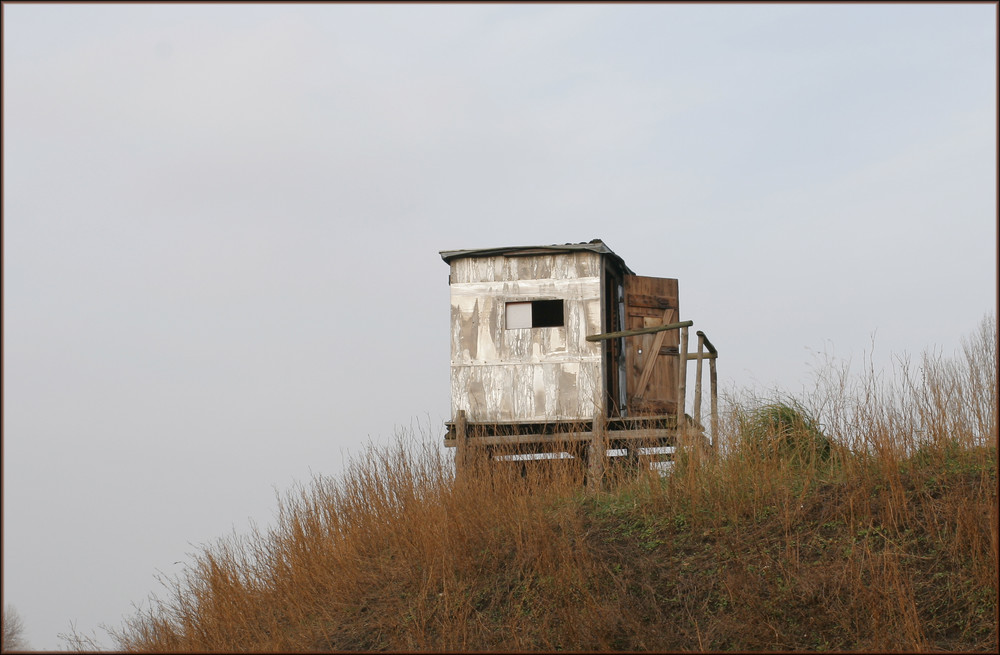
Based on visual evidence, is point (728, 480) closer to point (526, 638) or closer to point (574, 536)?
point (574, 536)

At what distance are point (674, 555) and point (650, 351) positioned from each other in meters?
5.68

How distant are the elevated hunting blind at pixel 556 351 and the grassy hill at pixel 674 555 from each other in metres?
2.41

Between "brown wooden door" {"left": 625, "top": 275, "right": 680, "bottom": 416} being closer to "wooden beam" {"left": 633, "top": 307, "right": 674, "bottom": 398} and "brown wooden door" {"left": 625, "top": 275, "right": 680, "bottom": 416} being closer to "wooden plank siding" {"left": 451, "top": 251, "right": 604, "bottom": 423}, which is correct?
"wooden beam" {"left": 633, "top": 307, "right": 674, "bottom": 398}

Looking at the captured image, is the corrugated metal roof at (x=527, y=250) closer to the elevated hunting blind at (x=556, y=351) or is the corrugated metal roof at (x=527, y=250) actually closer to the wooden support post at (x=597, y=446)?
the elevated hunting blind at (x=556, y=351)

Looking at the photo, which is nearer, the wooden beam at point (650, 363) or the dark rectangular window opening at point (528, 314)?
the dark rectangular window opening at point (528, 314)

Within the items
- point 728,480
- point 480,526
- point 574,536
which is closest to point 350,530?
point 480,526

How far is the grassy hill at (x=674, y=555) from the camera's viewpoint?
928 cm

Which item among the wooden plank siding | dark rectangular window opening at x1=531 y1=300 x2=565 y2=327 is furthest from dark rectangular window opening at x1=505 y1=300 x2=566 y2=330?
the wooden plank siding

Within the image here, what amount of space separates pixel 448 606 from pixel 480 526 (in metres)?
1.34

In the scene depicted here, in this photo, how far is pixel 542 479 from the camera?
41.7 ft

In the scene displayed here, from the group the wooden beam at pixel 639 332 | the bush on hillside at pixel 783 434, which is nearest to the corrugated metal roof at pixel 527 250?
the wooden beam at pixel 639 332

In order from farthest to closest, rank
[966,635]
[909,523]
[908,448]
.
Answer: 1. [908,448]
2. [909,523]
3. [966,635]

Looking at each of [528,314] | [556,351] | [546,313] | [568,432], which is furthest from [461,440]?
[546,313]

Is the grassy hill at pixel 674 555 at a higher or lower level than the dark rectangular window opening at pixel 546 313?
lower
